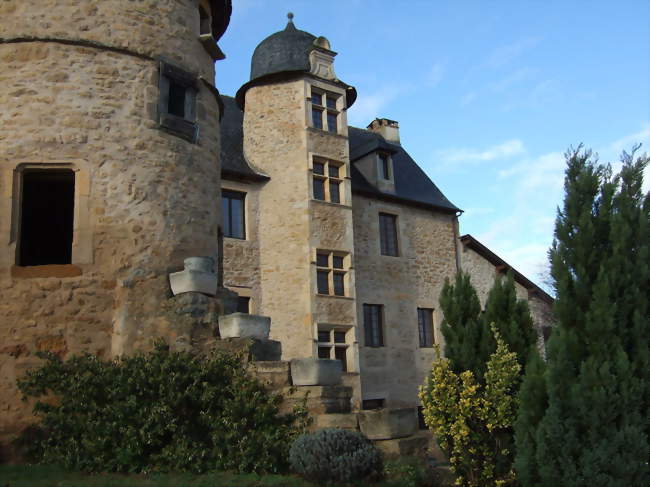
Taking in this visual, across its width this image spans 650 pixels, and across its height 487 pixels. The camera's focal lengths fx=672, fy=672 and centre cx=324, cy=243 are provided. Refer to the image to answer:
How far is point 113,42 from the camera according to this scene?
7984 mm

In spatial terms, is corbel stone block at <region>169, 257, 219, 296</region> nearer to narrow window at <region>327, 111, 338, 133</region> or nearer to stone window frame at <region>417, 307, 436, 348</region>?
narrow window at <region>327, 111, 338, 133</region>

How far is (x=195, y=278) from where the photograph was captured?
7.51 meters

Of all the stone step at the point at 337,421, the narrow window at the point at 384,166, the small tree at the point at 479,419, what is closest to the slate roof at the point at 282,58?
the narrow window at the point at 384,166

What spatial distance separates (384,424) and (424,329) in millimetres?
12721

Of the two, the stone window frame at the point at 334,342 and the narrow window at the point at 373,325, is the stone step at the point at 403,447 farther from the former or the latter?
the narrow window at the point at 373,325

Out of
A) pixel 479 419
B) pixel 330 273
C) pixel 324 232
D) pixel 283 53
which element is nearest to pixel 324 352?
pixel 330 273

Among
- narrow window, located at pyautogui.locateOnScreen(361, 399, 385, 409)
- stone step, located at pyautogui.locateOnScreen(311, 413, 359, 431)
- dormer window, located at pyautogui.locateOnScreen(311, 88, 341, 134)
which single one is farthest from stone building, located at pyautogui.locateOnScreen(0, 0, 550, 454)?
narrow window, located at pyautogui.locateOnScreen(361, 399, 385, 409)

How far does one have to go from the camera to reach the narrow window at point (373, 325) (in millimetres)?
17688

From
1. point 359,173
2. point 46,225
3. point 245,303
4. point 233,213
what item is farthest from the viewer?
point 359,173

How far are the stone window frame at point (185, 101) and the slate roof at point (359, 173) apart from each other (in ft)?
23.2

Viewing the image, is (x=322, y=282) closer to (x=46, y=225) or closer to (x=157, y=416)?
(x=46, y=225)

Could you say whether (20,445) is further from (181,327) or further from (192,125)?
(192,125)

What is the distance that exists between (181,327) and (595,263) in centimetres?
427

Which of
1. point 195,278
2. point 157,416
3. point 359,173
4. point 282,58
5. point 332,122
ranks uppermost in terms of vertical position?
point 282,58
